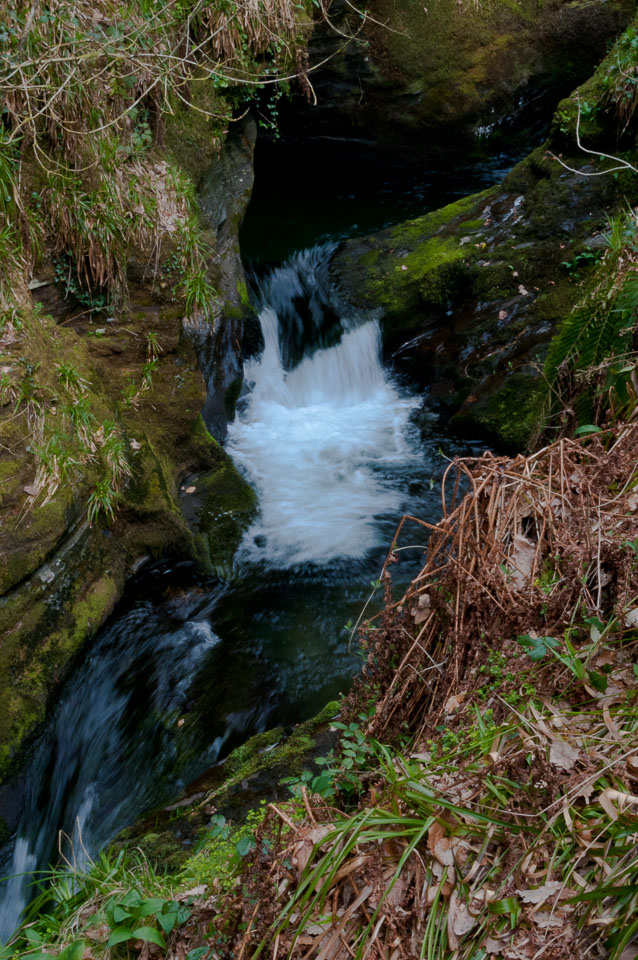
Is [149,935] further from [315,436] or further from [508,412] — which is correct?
[315,436]

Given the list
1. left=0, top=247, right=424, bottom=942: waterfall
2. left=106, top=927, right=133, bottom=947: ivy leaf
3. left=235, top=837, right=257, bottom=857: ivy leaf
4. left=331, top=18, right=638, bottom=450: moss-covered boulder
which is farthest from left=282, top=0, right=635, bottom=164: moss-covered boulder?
left=106, top=927, right=133, bottom=947: ivy leaf

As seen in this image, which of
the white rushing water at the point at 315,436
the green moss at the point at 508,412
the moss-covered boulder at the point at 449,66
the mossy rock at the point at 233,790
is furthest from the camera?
the moss-covered boulder at the point at 449,66

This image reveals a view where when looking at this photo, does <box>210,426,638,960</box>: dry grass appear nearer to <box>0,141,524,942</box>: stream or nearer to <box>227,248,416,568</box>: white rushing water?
<box>0,141,524,942</box>: stream

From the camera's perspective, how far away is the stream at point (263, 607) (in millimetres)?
3832

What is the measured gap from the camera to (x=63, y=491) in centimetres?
412

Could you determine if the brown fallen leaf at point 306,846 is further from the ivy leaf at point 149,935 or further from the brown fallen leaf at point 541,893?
the brown fallen leaf at point 541,893

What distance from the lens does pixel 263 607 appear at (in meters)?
5.08

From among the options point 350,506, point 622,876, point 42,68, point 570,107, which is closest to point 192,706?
point 350,506

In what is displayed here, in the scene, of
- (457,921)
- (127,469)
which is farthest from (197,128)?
(457,921)

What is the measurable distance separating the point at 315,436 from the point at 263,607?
2562 millimetres

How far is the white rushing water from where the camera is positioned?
5730 mm

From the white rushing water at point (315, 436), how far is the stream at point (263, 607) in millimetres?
18

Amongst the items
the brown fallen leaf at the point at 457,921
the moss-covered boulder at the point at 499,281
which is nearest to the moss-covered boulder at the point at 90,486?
the moss-covered boulder at the point at 499,281

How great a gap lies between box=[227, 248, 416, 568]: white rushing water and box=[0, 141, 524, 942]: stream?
0.02m
